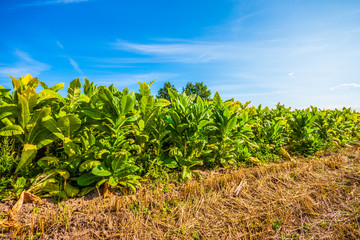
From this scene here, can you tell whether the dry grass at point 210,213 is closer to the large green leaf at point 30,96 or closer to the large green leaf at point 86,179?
the large green leaf at point 86,179

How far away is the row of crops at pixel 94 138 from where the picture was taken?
2.10m

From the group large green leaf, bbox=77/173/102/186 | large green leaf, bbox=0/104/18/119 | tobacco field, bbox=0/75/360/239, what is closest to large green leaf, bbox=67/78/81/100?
tobacco field, bbox=0/75/360/239

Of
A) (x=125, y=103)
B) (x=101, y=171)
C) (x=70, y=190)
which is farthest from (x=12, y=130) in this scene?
(x=125, y=103)

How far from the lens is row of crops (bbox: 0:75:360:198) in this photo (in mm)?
2096

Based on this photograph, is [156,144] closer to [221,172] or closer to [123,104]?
[123,104]

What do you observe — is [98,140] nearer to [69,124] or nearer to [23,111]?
[69,124]

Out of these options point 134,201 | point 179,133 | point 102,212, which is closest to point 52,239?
point 102,212

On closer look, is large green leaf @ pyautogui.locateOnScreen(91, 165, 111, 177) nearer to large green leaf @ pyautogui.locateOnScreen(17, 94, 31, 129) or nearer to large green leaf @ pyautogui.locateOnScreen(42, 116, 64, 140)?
large green leaf @ pyautogui.locateOnScreen(42, 116, 64, 140)

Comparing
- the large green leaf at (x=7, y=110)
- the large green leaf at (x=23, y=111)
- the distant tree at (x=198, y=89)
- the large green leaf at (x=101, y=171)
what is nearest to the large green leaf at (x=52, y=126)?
the large green leaf at (x=23, y=111)

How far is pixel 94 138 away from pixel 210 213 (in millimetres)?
1628

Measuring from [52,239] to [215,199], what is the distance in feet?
5.69

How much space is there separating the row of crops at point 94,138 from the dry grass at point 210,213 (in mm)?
244

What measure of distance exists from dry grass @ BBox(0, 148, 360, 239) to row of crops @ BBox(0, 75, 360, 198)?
0.24m

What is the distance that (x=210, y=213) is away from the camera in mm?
2131
